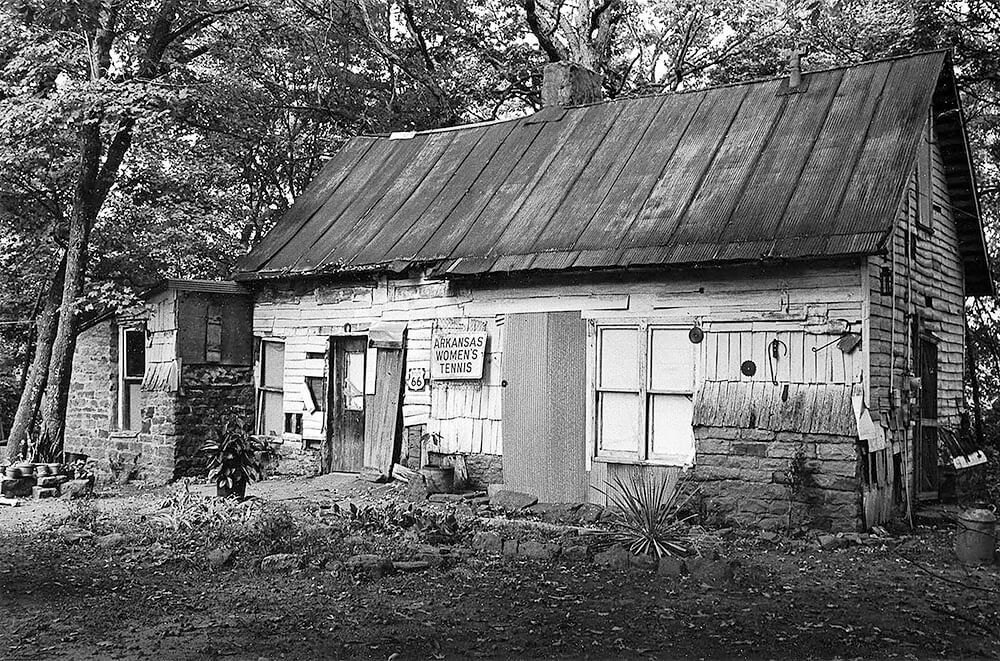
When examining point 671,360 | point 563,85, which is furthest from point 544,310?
point 563,85

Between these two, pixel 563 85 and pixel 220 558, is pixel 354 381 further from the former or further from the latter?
pixel 563 85

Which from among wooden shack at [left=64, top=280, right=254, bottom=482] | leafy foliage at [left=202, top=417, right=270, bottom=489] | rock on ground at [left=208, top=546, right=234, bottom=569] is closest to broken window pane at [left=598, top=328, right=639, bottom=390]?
leafy foliage at [left=202, top=417, right=270, bottom=489]

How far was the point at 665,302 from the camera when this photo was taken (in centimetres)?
1179

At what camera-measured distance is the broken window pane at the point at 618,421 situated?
476 inches

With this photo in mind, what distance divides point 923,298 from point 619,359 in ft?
14.1

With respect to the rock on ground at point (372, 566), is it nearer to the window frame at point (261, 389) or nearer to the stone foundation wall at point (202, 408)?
the stone foundation wall at point (202, 408)

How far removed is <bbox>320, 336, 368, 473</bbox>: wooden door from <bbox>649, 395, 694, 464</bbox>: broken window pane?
16.4 feet

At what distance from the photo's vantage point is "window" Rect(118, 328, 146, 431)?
1641 centimetres

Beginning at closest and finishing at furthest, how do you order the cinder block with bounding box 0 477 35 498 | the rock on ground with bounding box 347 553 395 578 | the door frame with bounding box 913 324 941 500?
the rock on ground with bounding box 347 553 395 578
the door frame with bounding box 913 324 941 500
the cinder block with bounding box 0 477 35 498

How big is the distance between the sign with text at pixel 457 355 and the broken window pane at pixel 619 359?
1796mm

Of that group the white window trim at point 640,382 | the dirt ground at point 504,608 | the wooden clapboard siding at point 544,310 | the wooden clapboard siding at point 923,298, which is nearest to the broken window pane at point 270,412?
the wooden clapboard siding at point 544,310

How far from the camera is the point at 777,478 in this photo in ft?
35.5

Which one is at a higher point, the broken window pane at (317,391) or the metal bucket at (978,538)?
the broken window pane at (317,391)

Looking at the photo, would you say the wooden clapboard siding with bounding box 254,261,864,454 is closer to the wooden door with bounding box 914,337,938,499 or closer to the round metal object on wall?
the round metal object on wall
